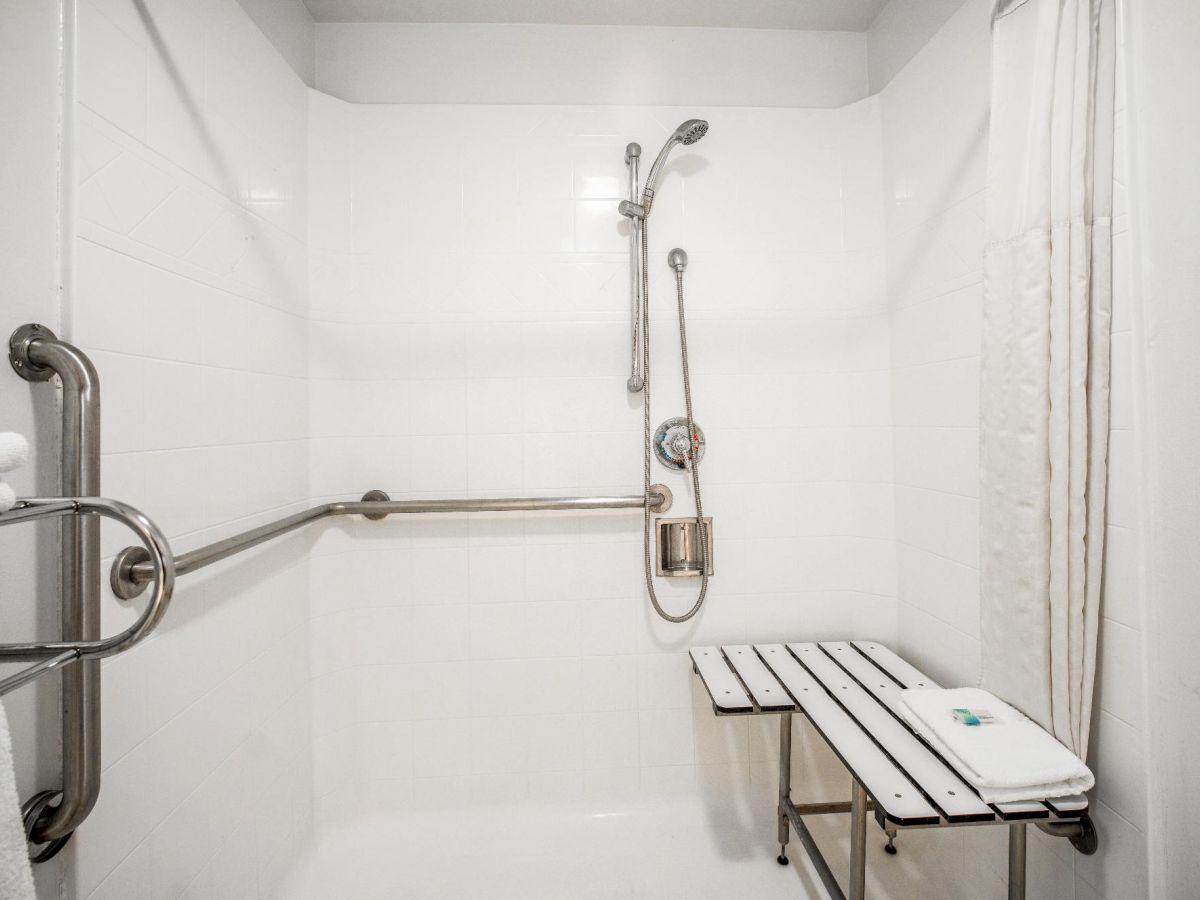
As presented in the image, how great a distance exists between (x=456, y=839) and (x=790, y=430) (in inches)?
55.8

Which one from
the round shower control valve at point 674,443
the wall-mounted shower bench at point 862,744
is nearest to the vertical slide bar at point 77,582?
the wall-mounted shower bench at point 862,744

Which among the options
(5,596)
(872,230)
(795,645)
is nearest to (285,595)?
(5,596)

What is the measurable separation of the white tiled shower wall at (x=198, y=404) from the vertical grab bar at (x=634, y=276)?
2.83ft

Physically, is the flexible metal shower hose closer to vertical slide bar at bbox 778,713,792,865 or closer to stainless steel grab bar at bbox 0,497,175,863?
vertical slide bar at bbox 778,713,792,865

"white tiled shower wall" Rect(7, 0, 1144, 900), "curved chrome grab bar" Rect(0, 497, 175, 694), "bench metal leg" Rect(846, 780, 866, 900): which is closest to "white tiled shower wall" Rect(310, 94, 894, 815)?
"white tiled shower wall" Rect(7, 0, 1144, 900)

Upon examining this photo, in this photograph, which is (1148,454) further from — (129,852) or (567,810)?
(129,852)

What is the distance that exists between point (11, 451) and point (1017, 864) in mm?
1505

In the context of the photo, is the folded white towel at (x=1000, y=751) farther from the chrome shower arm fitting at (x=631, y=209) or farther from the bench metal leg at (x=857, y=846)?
the chrome shower arm fitting at (x=631, y=209)

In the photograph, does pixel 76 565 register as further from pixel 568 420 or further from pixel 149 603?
pixel 568 420

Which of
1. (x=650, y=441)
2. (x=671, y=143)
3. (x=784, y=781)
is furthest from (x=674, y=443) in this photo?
(x=784, y=781)

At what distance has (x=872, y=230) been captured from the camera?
1500 millimetres

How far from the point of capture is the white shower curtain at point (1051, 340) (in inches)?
33.0

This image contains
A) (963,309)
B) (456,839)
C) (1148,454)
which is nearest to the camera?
(1148,454)

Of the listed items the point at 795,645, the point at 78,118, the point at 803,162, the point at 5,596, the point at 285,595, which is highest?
the point at 803,162
